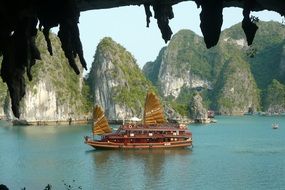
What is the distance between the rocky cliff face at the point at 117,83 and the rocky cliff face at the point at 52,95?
5.08 meters

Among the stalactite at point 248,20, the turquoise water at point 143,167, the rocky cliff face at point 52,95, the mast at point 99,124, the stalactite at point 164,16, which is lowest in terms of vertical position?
the turquoise water at point 143,167

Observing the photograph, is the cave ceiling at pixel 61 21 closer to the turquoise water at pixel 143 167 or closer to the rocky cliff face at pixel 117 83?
the turquoise water at pixel 143 167

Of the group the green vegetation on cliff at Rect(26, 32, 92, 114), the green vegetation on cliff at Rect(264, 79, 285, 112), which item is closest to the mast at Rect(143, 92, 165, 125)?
the green vegetation on cliff at Rect(26, 32, 92, 114)

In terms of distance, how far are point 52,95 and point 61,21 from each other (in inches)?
4033

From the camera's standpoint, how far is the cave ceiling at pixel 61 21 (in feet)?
18.9

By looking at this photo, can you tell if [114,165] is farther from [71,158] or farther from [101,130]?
[101,130]

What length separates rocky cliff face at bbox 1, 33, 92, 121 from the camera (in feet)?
334

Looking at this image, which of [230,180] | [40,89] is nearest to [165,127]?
[230,180]

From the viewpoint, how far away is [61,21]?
584 cm

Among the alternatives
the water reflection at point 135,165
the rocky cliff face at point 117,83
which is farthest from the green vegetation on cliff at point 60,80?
the water reflection at point 135,165

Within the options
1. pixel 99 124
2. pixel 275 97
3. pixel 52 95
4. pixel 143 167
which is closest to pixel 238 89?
pixel 275 97

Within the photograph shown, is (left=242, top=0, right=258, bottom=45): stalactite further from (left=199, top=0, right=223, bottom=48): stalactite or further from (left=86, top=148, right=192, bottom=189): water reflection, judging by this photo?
(left=86, top=148, right=192, bottom=189): water reflection

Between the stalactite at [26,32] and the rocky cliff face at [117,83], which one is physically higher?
the rocky cliff face at [117,83]

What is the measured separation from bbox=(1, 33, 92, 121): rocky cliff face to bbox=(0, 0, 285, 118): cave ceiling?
94394 mm
